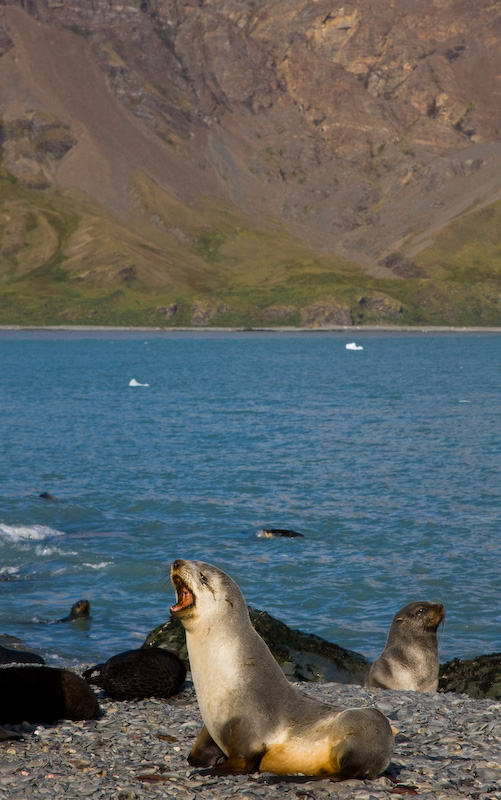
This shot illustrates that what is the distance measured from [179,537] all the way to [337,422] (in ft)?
162

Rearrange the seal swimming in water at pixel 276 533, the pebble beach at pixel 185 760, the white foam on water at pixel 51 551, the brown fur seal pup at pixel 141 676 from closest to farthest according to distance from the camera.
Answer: the pebble beach at pixel 185 760 < the brown fur seal pup at pixel 141 676 < the white foam on water at pixel 51 551 < the seal swimming in water at pixel 276 533

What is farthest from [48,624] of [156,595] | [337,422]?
[337,422]

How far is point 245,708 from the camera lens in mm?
10914

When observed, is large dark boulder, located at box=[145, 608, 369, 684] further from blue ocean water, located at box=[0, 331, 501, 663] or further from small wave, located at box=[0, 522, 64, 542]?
small wave, located at box=[0, 522, 64, 542]

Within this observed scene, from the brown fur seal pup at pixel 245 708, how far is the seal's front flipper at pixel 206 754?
12 millimetres

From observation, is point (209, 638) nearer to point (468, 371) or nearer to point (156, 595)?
point (156, 595)

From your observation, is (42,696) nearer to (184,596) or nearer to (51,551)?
(184,596)

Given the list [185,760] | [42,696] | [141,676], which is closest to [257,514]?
[141,676]

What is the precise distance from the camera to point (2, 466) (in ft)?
192

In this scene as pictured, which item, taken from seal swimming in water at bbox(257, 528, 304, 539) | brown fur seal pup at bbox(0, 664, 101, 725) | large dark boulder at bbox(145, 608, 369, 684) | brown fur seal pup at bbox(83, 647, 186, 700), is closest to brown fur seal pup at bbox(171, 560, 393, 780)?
brown fur seal pup at bbox(0, 664, 101, 725)

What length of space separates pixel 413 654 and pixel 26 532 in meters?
24.1

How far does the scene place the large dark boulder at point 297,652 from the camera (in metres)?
19.3

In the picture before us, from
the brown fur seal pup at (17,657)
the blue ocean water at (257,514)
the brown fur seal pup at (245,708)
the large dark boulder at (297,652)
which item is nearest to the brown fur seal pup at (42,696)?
the brown fur seal pup at (245,708)

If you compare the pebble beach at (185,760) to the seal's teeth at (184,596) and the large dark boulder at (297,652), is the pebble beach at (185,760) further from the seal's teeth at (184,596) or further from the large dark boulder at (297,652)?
the large dark boulder at (297,652)
